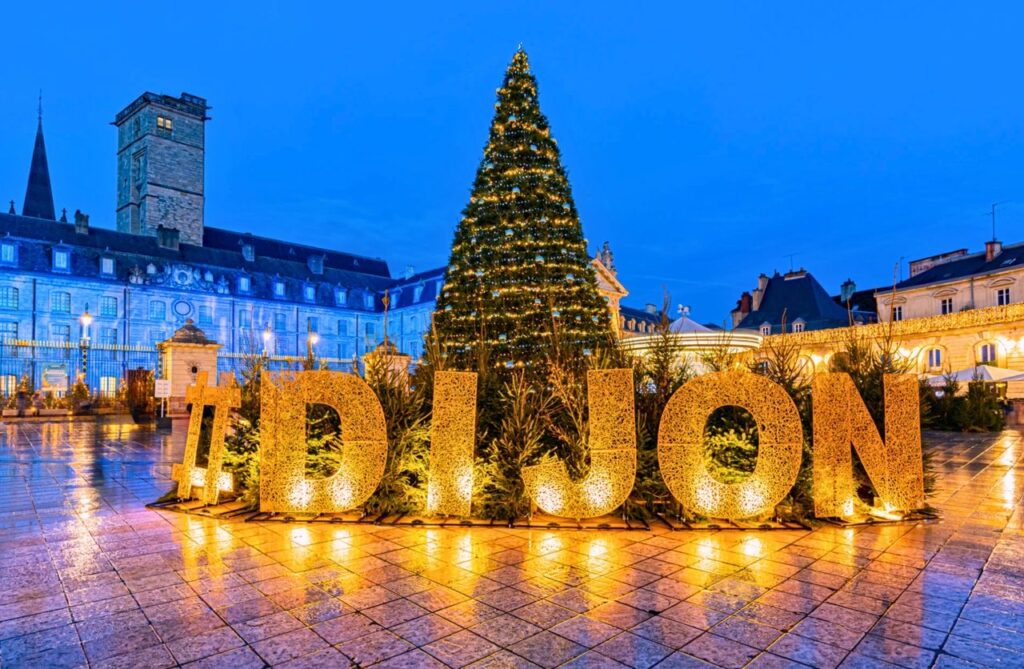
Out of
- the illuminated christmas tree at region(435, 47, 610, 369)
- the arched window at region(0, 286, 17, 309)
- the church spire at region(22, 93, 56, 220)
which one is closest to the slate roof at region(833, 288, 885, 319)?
the illuminated christmas tree at region(435, 47, 610, 369)

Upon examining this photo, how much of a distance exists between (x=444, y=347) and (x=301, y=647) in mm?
6949

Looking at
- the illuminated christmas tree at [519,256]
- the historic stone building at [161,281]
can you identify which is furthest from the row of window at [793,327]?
the illuminated christmas tree at [519,256]

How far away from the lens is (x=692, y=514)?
257 inches

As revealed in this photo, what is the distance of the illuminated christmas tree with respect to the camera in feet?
33.2

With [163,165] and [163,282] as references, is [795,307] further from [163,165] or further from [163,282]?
[163,165]

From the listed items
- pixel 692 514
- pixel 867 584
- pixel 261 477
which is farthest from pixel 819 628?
pixel 261 477

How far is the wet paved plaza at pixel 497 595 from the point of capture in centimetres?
342

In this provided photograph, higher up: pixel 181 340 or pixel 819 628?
pixel 181 340

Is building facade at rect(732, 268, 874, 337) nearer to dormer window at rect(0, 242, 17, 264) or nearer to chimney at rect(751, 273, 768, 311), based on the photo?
chimney at rect(751, 273, 768, 311)

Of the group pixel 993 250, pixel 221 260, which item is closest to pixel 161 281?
pixel 221 260

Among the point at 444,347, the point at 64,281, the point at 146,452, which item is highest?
the point at 64,281

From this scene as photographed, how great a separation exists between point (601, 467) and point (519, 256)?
16.1 feet

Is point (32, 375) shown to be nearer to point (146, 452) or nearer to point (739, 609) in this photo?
point (146, 452)

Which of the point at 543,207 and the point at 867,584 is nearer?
the point at 867,584
